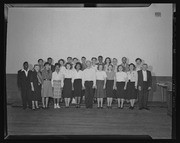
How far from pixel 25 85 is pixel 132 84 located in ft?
4.89

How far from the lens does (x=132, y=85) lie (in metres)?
3.70

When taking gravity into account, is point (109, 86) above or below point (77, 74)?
below

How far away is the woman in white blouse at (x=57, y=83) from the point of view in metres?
3.68

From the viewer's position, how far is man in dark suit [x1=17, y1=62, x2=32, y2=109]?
367cm

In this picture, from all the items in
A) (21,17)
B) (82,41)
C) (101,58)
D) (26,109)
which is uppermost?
(21,17)

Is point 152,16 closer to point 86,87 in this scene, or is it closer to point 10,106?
point 86,87

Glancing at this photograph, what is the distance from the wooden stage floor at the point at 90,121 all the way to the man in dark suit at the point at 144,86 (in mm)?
111

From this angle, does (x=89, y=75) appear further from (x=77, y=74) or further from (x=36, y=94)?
(x=36, y=94)

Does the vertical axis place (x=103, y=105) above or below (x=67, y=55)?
below

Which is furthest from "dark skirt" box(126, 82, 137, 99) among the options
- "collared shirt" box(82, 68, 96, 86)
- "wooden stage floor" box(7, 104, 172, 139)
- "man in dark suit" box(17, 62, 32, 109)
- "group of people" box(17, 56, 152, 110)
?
"man in dark suit" box(17, 62, 32, 109)

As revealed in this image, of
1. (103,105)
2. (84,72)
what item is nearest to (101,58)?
(84,72)

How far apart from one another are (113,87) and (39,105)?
106cm

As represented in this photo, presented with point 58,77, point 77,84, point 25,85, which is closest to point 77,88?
point 77,84

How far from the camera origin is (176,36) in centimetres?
355
